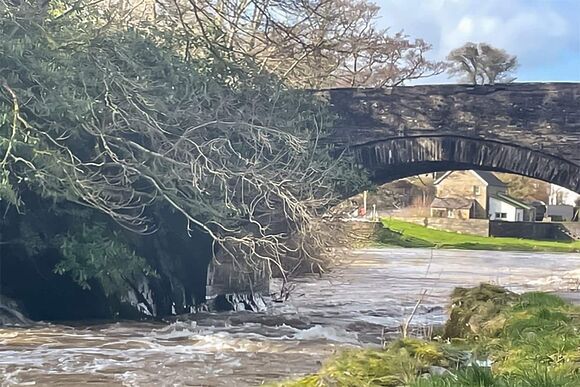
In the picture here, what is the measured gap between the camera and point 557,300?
8211 mm

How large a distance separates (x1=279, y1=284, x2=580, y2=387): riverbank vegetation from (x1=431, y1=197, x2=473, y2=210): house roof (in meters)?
48.5

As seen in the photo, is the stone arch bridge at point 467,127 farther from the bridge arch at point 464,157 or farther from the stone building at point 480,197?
the stone building at point 480,197

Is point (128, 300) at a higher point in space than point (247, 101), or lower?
lower

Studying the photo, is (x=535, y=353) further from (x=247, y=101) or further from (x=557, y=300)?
(x=247, y=101)

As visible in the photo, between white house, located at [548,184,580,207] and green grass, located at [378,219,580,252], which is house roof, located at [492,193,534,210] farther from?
green grass, located at [378,219,580,252]

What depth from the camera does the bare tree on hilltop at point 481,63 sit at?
35969 mm

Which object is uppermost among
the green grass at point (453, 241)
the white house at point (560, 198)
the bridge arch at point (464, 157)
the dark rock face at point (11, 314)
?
the white house at point (560, 198)

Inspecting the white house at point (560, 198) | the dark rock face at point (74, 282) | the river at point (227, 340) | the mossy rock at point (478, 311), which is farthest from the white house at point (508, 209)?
the mossy rock at point (478, 311)

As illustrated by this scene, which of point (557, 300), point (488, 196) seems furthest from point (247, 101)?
point (488, 196)

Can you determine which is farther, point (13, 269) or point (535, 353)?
point (13, 269)

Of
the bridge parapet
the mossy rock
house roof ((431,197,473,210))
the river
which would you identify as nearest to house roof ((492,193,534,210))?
house roof ((431,197,473,210))

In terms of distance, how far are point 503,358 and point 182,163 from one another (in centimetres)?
795

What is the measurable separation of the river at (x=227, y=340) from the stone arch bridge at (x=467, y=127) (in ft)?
9.18

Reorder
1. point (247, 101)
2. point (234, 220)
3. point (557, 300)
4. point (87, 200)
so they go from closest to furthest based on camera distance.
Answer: point (557, 300), point (87, 200), point (234, 220), point (247, 101)
